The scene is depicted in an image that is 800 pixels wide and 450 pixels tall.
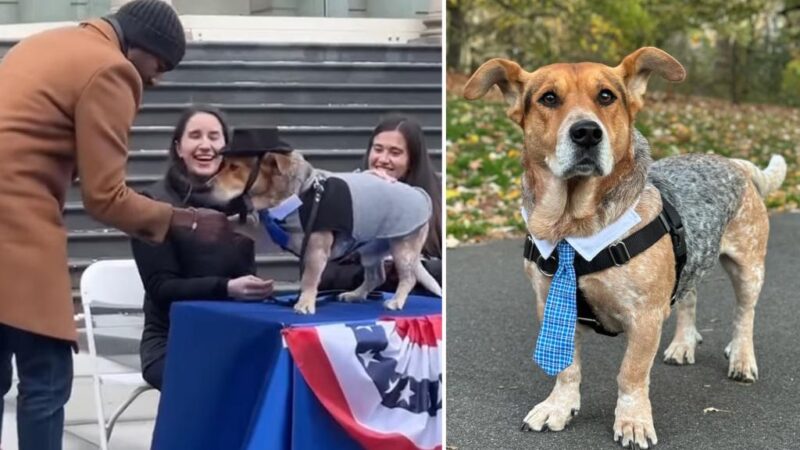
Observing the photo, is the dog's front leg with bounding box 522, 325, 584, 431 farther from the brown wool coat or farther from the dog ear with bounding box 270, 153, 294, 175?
the brown wool coat

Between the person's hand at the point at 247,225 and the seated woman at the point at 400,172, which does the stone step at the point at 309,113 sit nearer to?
the seated woman at the point at 400,172

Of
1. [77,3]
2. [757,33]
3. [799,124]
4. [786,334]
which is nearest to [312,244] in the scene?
[77,3]

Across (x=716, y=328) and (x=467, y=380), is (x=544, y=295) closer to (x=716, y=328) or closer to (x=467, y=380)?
(x=467, y=380)

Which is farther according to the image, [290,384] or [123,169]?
[290,384]

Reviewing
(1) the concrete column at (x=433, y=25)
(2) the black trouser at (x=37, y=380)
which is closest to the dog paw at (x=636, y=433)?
(1) the concrete column at (x=433, y=25)

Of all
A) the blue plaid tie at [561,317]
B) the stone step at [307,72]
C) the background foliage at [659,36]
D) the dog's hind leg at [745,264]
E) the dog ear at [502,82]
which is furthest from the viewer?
the background foliage at [659,36]

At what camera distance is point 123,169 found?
8.61ft

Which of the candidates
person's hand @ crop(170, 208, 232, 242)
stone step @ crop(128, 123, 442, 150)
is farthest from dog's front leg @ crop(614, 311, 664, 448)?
person's hand @ crop(170, 208, 232, 242)

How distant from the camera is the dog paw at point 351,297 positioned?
9.50 feet

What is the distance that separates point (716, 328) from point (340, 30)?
3.39 m

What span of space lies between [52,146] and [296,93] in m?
0.64

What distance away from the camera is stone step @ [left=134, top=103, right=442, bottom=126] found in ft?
9.02

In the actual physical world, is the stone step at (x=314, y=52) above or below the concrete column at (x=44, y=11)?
below

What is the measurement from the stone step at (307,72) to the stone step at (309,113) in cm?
7
